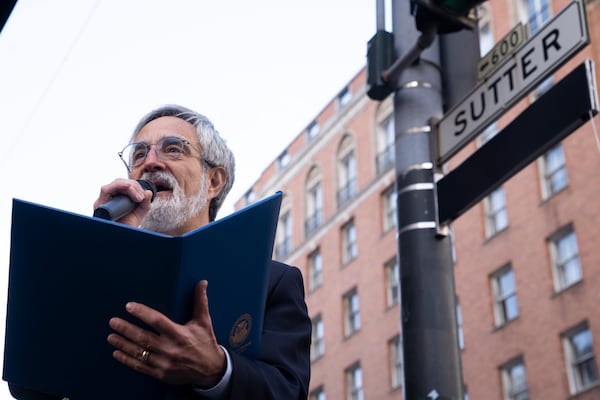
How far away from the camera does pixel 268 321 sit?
289cm

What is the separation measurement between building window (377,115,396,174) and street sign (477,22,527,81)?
98.2 feet

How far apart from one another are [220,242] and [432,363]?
120 inches

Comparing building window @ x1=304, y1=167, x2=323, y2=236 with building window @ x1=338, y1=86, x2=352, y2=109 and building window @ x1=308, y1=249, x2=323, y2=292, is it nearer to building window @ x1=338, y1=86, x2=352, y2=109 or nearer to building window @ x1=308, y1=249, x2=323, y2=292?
building window @ x1=308, y1=249, x2=323, y2=292

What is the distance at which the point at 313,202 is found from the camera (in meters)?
41.6

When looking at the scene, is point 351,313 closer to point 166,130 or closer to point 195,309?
point 166,130

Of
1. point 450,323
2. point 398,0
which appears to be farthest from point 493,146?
point 398,0

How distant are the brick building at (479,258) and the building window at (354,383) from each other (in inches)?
1.7

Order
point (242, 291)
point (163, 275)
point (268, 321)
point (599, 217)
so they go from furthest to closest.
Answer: point (599, 217), point (268, 321), point (242, 291), point (163, 275)

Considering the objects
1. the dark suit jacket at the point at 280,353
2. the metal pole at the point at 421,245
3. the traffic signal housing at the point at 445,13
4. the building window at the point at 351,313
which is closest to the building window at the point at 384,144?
the building window at the point at 351,313

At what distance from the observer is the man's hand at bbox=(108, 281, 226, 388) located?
2.35 m

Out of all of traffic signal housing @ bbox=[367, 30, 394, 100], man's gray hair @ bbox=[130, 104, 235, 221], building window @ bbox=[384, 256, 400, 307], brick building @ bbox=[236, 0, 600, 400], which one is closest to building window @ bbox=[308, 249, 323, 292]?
brick building @ bbox=[236, 0, 600, 400]

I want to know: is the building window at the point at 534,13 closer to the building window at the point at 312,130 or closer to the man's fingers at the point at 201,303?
the building window at the point at 312,130

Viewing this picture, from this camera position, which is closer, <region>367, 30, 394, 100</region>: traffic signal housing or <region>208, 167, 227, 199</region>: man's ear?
<region>208, 167, 227, 199</region>: man's ear

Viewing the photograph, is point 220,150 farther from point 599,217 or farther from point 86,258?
point 599,217
